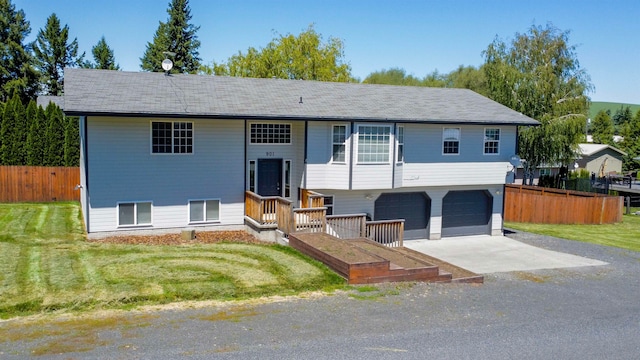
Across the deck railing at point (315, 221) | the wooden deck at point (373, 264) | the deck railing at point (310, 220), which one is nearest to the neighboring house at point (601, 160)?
the deck railing at point (315, 221)

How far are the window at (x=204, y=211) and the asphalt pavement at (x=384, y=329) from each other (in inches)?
318

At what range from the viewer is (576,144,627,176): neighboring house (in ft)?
195

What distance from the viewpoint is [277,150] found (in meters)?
20.3

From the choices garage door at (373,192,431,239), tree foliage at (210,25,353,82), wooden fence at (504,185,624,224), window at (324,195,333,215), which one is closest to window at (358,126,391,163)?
window at (324,195,333,215)

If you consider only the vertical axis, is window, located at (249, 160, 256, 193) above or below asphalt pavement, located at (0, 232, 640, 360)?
above

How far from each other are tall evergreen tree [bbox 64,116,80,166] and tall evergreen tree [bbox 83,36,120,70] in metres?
24.0

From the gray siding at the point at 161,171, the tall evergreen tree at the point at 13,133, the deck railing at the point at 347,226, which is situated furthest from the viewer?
the tall evergreen tree at the point at 13,133

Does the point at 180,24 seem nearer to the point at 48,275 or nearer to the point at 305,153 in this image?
the point at 305,153

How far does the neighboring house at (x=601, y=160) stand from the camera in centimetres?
5931

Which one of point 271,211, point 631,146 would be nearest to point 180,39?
point 271,211

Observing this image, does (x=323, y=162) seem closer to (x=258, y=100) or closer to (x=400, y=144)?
(x=400, y=144)

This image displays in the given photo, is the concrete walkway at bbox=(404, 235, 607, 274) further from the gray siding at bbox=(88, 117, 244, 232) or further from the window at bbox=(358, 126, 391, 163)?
the gray siding at bbox=(88, 117, 244, 232)

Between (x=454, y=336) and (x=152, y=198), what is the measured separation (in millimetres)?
11781

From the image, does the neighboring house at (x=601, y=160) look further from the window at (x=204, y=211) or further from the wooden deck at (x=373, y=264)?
the window at (x=204, y=211)
